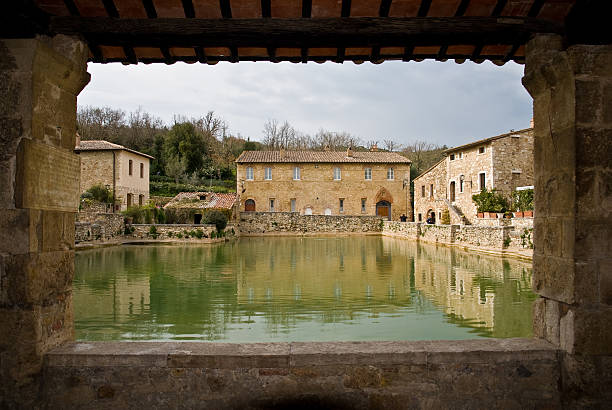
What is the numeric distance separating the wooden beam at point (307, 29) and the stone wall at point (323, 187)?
32478mm

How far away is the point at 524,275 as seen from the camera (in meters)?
11.7

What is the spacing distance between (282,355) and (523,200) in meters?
21.1

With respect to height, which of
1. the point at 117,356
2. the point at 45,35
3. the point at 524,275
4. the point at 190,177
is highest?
the point at 190,177

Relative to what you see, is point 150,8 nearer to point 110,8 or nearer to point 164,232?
point 110,8

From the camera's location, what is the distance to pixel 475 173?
25469 mm


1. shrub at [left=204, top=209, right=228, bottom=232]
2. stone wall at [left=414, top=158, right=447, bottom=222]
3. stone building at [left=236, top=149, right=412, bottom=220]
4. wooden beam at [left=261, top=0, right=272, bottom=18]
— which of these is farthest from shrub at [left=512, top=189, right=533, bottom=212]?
wooden beam at [left=261, top=0, right=272, bottom=18]

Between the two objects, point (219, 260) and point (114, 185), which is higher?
point (114, 185)

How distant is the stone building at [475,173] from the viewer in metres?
23.5

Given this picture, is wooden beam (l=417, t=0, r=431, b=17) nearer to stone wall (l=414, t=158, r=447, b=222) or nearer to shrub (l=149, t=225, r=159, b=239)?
shrub (l=149, t=225, r=159, b=239)

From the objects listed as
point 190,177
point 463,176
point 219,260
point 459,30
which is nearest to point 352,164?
point 463,176

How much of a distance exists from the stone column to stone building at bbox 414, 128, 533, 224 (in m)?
22.3

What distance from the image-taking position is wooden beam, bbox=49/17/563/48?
2830 mm

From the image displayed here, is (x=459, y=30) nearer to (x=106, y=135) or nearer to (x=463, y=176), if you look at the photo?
(x=463, y=176)

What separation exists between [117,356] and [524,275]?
38.2 ft
